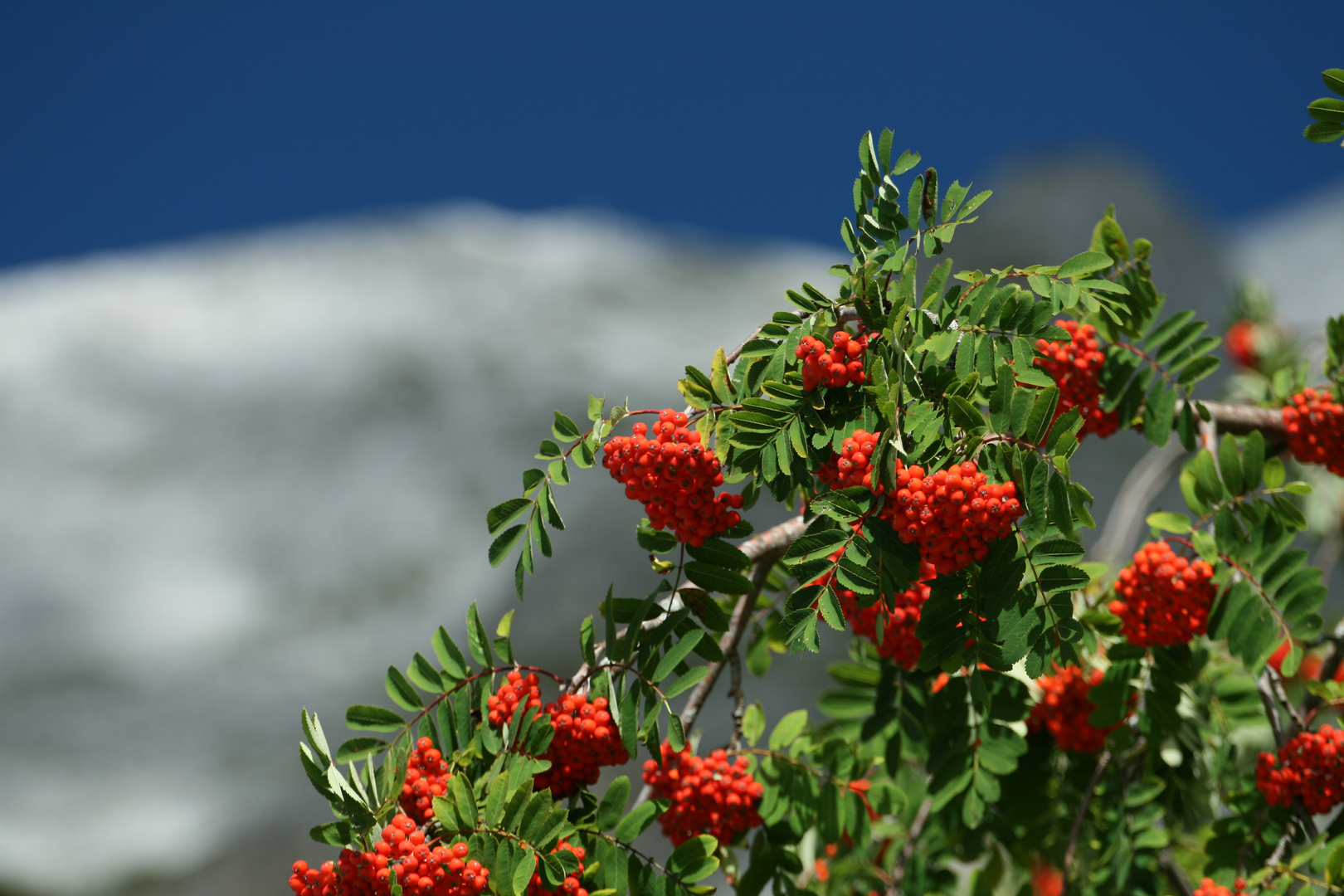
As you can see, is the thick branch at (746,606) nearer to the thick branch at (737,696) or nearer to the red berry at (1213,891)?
the thick branch at (737,696)

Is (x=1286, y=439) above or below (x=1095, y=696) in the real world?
above

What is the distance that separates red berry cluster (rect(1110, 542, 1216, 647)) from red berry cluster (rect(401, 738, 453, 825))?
989 millimetres

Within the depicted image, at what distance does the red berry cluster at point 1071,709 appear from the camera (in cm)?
160

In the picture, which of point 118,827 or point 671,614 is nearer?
point 671,614

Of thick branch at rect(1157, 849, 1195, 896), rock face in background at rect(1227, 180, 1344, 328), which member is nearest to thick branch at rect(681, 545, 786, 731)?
thick branch at rect(1157, 849, 1195, 896)

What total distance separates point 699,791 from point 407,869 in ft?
1.46

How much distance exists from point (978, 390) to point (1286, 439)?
826 mm

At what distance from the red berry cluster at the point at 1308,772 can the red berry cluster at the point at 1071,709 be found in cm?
23

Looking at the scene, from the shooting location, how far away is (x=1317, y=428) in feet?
4.99

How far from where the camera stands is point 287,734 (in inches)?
205

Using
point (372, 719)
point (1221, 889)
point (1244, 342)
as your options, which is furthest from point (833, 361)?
point (1244, 342)

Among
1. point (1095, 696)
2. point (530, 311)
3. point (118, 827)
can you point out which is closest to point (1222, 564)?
point (1095, 696)

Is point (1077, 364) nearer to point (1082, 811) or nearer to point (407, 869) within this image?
point (1082, 811)

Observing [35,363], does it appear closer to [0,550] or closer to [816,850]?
[0,550]
